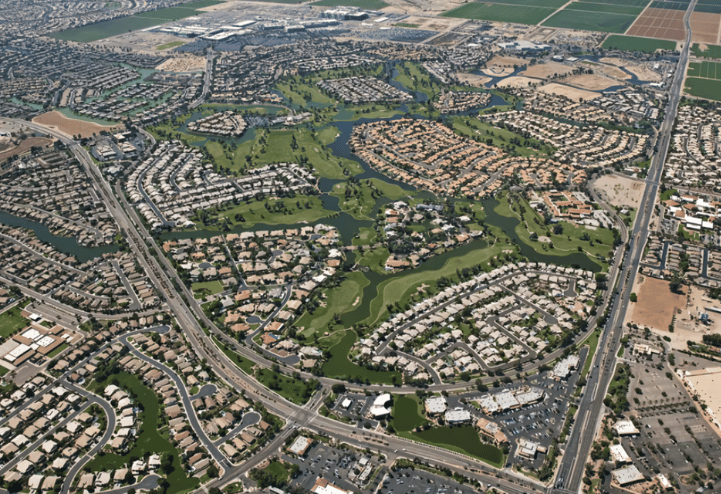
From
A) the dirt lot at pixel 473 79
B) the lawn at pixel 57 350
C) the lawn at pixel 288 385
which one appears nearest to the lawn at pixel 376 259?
the lawn at pixel 288 385

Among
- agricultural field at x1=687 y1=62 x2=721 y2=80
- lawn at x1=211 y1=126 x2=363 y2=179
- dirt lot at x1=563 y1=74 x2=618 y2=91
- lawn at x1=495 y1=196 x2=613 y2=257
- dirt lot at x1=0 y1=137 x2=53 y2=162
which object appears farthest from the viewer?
agricultural field at x1=687 y1=62 x2=721 y2=80

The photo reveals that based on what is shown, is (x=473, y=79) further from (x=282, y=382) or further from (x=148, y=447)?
(x=148, y=447)

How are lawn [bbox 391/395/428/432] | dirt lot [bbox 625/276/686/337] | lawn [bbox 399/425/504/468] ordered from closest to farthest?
lawn [bbox 399/425/504/468] → lawn [bbox 391/395/428/432] → dirt lot [bbox 625/276/686/337]

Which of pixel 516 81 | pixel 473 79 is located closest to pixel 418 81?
pixel 473 79

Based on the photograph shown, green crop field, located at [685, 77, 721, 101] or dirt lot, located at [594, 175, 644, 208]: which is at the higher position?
green crop field, located at [685, 77, 721, 101]

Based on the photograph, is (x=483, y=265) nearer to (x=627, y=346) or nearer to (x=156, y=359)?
(x=627, y=346)

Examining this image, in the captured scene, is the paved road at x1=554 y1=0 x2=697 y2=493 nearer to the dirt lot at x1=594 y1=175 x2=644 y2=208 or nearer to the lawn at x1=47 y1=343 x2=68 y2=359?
the dirt lot at x1=594 y1=175 x2=644 y2=208

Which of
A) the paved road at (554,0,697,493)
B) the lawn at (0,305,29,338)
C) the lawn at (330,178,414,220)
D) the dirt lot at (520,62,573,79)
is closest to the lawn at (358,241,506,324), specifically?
the lawn at (330,178,414,220)
